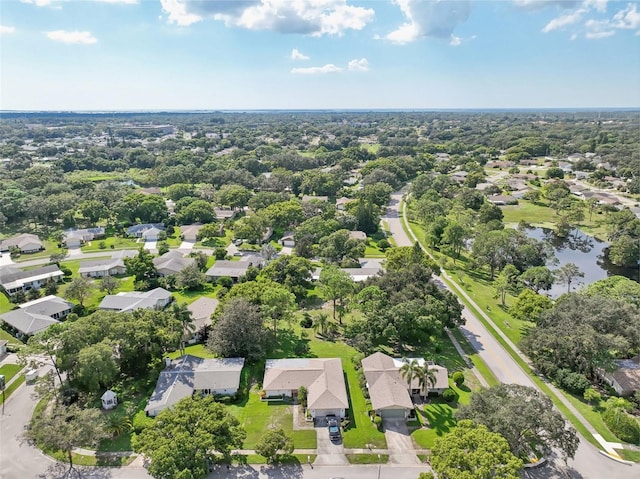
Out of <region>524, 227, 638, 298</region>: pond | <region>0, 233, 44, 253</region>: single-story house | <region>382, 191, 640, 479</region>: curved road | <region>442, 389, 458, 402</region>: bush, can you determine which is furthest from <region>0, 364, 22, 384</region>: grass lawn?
<region>524, 227, 638, 298</region>: pond

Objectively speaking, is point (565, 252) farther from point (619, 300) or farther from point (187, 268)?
point (187, 268)

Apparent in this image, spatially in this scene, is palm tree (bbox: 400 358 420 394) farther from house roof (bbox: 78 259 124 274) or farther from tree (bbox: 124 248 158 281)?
house roof (bbox: 78 259 124 274)

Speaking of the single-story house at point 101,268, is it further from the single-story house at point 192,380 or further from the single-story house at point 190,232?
the single-story house at point 192,380

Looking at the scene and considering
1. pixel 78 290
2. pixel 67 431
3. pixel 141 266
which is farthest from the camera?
pixel 141 266

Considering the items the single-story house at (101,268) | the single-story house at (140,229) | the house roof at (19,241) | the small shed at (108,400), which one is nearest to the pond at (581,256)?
the small shed at (108,400)

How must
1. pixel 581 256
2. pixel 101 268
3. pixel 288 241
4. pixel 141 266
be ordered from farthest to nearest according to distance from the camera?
pixel 581 256 < pixel 288 241 < pixel 101 268 < pixel 141 266

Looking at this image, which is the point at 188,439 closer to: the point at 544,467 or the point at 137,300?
the point at 544,467

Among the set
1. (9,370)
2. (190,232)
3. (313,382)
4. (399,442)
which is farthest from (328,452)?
(190,232)
